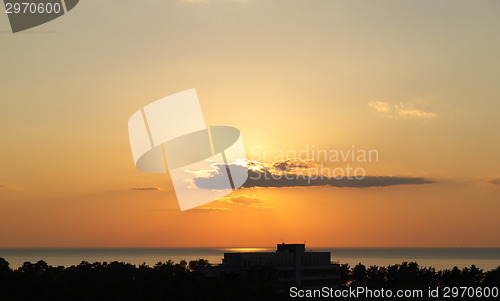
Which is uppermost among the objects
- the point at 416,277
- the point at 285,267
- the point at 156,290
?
the point at 285,267

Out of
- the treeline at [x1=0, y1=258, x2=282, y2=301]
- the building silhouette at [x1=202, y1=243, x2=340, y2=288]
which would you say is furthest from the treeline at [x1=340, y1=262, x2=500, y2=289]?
the treeline at [x1=0, y1=258, x2=282, y2=301]

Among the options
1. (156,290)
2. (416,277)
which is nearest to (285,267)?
(416,277)

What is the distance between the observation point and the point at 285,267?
13462cm

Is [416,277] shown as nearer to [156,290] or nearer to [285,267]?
[285,267]

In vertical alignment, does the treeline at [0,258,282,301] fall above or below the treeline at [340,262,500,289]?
below

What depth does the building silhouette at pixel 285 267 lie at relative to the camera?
127312mm

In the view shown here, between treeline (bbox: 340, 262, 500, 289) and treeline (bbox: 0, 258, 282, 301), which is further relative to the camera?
treeline (bbox: 340, 262, 500, 289)

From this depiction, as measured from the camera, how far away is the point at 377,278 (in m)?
147

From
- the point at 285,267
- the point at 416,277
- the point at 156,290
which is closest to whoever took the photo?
the point at 156,290

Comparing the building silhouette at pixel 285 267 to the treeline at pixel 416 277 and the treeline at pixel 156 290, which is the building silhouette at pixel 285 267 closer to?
the treeline at pixel 416 277

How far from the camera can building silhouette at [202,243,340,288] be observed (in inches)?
5012

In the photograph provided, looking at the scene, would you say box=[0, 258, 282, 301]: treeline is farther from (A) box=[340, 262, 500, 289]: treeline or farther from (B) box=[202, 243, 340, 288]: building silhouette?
(A) box=[340, 262, 500, 289]: treeline

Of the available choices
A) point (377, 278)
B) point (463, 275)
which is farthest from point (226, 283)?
point (463, 275)

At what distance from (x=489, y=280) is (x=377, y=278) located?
85.0 feet
